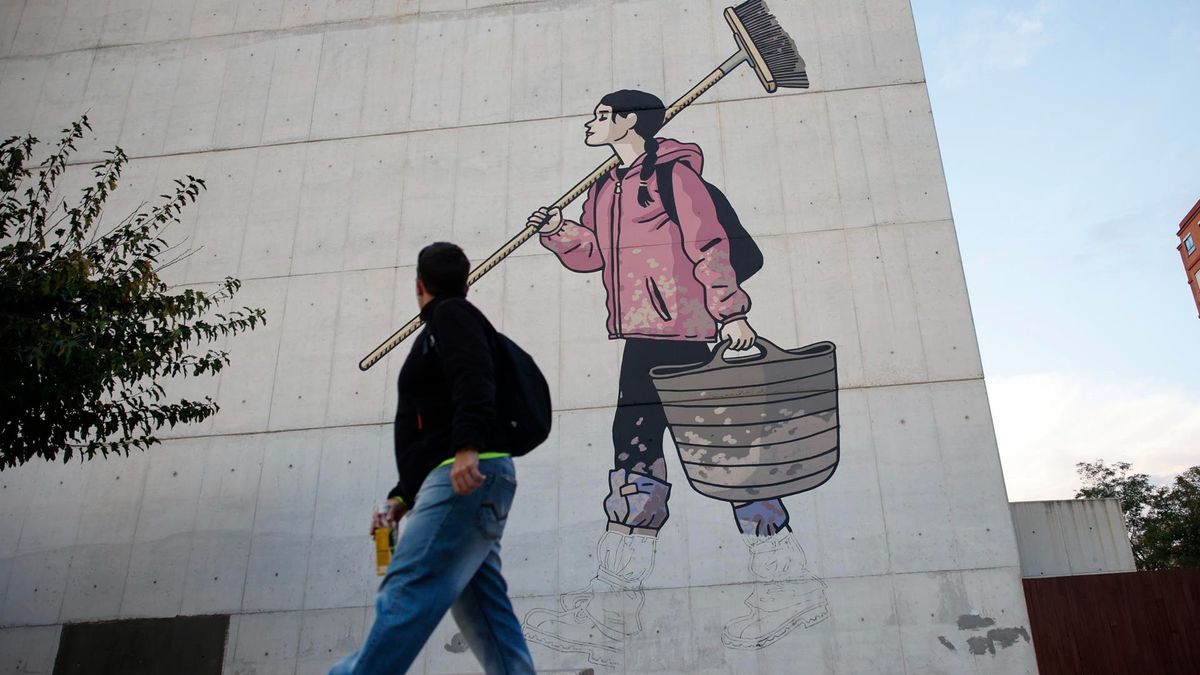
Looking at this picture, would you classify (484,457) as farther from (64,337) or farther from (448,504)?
(64,337)

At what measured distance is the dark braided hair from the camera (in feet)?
26.7

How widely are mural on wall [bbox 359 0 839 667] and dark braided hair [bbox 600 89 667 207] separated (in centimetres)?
1

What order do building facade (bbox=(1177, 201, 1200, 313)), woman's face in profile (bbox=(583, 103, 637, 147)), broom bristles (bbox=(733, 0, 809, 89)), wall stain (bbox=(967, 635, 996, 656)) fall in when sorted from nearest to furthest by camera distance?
wall stain (bbox=(967, 635, 996, 656)) < woman's face in profile (bbox=(583, 103, 637, 147)) < broom bristles (bbox=(733, 0, 809, 89)) < building facade (bbox=(1177, 201, 1200, 313))

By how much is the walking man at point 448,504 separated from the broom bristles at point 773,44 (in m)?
6.74

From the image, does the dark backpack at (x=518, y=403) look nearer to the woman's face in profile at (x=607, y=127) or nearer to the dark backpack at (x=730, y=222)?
the dark backpack at (x=730, y=222)

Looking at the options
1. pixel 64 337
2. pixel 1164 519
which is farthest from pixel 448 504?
pixel 1164 519

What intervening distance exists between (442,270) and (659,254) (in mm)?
5227

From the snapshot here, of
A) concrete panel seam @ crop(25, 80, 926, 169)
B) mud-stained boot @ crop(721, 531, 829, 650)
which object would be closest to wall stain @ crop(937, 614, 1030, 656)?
mud-stained boot @ crop(721, 531, 829, 650)

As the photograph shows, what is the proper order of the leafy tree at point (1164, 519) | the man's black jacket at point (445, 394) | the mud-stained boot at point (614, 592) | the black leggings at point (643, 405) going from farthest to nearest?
the leafy tree at point (1164, 519), the black leggings at point (643, 405), the mud-stained boot at point (614, 592), the man's black jacket at point (445, 394)

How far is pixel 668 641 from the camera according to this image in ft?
21.4

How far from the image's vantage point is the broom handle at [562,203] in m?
7.71

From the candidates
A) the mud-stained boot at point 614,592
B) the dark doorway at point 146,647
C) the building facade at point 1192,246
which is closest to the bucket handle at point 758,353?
the mud-stained boot at point 614,592

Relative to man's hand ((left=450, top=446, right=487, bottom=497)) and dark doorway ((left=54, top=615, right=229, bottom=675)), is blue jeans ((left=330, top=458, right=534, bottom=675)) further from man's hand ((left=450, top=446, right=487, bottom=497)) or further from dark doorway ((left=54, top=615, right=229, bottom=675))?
dark doorway ((left=54, top=615, right=229, bottom=675))

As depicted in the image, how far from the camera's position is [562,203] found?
8.01 meters
